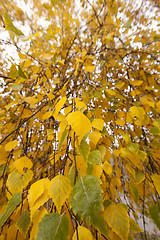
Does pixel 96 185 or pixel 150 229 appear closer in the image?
pixel 96 185

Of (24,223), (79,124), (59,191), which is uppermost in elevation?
(79,124)

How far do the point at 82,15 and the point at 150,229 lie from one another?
4.17 meters

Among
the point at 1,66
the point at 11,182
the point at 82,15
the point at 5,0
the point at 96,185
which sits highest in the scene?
the point at 82,15

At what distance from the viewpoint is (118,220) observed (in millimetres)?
250

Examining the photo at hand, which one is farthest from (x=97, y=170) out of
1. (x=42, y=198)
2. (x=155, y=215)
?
(x=155, y=215)

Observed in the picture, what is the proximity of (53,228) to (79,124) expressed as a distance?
0.18m

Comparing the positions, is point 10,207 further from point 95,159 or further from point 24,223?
point 95,159

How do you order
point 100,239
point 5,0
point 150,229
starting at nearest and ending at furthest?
point 100,239 → point 5,0 → point 150,229

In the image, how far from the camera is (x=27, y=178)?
345mm

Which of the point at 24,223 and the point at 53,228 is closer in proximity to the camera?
the point at 53,228

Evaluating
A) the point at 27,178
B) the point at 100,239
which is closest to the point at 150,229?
the point at 100,239

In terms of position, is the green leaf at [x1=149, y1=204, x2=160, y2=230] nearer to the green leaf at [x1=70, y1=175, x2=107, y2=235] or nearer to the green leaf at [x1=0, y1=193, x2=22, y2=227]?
the green leaf at [x1=70, y1=175, x2=107, y2=235]

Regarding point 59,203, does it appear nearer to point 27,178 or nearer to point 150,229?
point 27,178

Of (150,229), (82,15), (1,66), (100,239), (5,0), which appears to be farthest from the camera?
(150,229)
